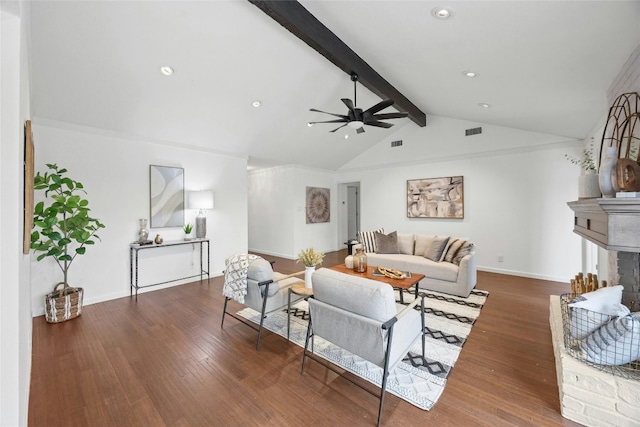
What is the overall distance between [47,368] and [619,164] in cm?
466

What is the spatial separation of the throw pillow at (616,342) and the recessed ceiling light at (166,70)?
455 cm

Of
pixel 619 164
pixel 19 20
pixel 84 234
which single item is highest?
pixel 19 20

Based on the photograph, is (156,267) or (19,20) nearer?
(19,20)

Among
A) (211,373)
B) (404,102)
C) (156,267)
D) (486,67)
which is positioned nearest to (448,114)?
(404,102)

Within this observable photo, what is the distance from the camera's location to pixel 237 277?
2748 millimetres

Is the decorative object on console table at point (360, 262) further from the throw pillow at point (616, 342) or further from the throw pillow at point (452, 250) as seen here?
the throw pillow at point (616, 342)

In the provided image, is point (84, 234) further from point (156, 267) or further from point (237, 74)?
point (237, 74)

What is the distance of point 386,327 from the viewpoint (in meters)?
1.68

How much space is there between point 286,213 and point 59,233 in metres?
4.50

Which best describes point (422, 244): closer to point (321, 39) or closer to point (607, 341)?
point (607, 341)

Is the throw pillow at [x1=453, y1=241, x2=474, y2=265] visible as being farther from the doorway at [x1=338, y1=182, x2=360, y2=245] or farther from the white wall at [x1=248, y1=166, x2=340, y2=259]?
the doorway at [x1=338, y1=182, x2=360, y2=245]

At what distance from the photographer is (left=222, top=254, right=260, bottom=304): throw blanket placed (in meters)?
2.71

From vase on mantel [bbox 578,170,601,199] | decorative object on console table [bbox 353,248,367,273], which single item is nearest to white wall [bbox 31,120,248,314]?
decorative object on console table [bbox 353,248,367,273]

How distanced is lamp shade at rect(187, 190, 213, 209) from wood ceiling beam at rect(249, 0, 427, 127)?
296 cm
